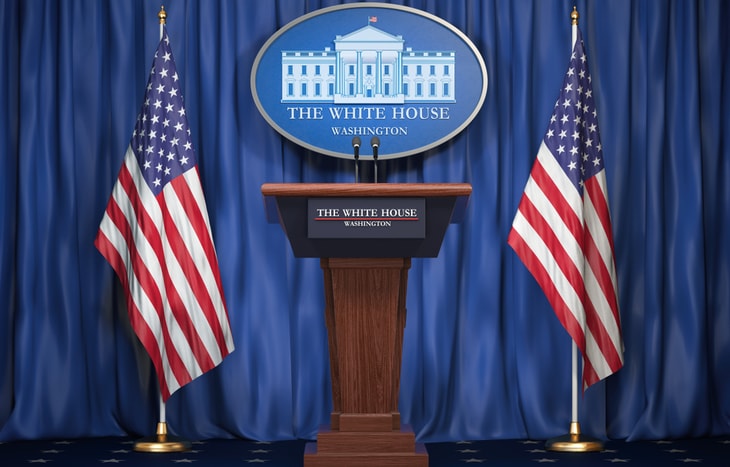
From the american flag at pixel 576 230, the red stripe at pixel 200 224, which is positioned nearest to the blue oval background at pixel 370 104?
the american flag at pixel 576 230

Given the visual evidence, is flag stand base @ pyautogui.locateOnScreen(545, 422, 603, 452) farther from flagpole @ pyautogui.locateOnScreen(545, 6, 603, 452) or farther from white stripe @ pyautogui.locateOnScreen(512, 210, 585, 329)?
white stripe @ pyautogui.locateOnScreen(512, 210, 585, 329)

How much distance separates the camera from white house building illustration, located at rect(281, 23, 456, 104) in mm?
4930

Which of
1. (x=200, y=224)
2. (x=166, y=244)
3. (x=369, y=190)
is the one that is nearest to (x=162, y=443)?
(x=166, y=244)

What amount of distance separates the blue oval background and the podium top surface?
138 centimetres

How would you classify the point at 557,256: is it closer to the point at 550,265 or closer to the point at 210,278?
the point at 550,265

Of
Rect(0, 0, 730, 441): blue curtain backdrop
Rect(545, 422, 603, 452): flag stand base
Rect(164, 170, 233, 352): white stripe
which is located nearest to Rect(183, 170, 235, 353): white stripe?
Rect(164, 170, 233, 352): white stripe

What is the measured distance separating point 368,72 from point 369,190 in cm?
166

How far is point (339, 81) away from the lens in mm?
4980

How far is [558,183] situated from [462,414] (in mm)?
1291

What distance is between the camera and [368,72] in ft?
16.4

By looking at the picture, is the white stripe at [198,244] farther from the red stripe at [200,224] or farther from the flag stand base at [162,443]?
the flag stand base at [162,443]

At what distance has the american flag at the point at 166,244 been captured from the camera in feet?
14.6

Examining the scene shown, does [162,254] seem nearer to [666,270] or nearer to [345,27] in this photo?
[345,27]

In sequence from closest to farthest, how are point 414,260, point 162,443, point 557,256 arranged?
point 162,443, point 557,256, point 414,260
